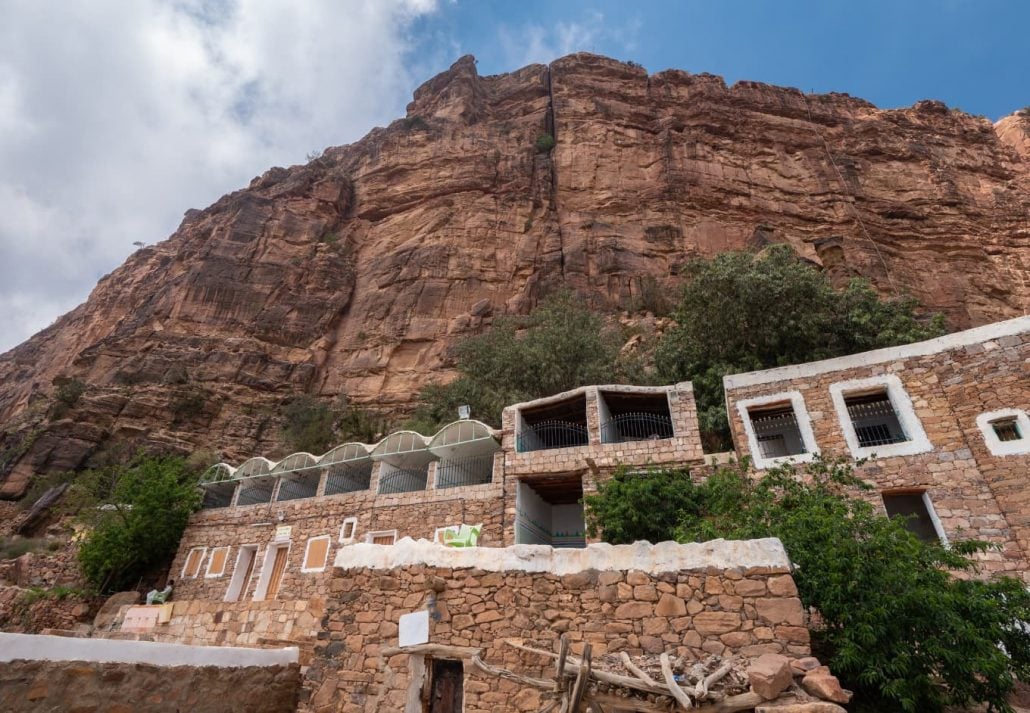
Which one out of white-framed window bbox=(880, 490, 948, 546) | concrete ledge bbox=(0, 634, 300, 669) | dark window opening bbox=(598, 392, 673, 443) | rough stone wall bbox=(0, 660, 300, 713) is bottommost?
rough stone wall bbox=(0, 660, 300, 713)

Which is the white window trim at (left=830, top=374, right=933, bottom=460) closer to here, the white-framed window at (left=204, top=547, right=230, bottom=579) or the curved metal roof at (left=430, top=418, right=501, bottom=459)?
the curved metal roof at (left=430, top=418, right=501, bottom=459)

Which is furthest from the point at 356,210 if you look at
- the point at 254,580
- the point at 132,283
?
the point at 254,580

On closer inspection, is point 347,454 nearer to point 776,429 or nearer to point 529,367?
point 529,367

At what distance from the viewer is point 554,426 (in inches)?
565

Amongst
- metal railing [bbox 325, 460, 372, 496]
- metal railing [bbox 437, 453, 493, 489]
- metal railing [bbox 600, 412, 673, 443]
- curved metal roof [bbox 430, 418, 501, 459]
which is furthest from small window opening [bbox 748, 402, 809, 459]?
metal railing [bbox 325, 460, 372, 496]

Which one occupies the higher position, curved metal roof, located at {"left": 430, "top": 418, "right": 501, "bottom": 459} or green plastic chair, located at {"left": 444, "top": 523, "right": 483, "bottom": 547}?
curved metal roof, located at {"left": 430, "top": 418, "right": 501, "bottom": 459}

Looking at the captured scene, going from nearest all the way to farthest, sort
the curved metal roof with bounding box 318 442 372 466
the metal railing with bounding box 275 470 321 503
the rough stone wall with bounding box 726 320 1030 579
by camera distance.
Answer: the rough stone wall with bounding box 726 320 1030 579, the curved metal roof with bounding box 318 442 372 466, the metal railing with bounding box 275 470 321 503

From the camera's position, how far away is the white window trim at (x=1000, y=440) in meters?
10.1

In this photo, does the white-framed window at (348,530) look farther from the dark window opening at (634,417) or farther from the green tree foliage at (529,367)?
the dark window opening at (634,417)

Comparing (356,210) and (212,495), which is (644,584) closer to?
(212,495)

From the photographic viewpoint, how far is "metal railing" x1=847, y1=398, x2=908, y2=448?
11742 millimetres

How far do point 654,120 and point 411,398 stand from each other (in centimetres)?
2778

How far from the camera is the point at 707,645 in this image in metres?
5.09

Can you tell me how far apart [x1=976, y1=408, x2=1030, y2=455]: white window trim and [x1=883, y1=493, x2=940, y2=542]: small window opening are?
1575 millimetres
